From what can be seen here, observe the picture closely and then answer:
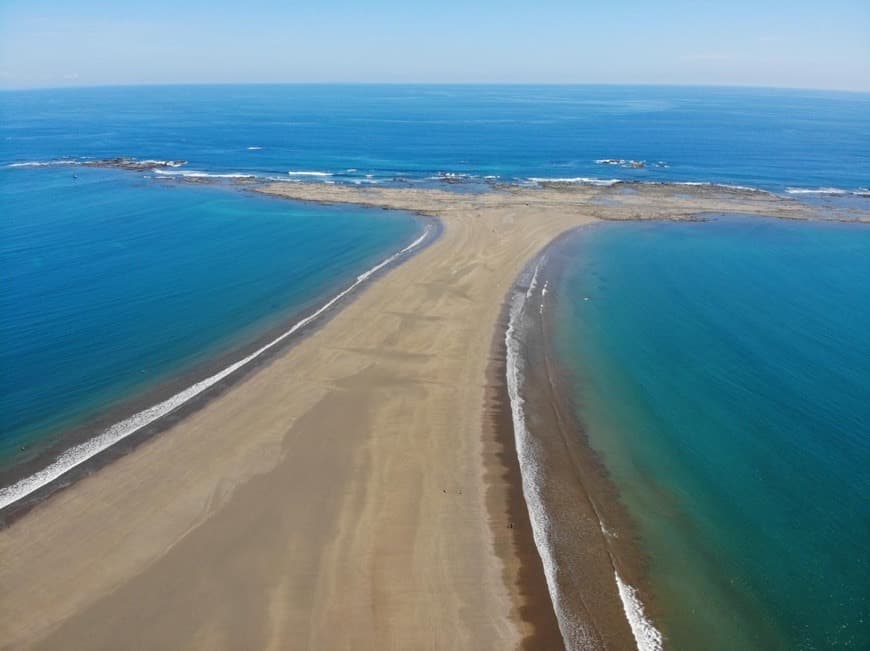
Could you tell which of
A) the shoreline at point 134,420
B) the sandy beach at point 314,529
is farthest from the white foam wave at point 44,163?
the sandy beach at point 314,529

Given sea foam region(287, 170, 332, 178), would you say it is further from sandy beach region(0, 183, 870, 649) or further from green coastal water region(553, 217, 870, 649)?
sandy beach region(0, 183, 870, 649)

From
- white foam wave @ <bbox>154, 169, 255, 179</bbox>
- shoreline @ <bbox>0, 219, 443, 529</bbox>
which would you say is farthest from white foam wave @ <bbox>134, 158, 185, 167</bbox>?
shoreline @ <bbox>0, 219, 443, 529</bbox>

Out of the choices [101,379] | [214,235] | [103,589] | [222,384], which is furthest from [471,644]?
[214,235]

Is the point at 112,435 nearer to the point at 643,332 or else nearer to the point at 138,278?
the point at 138,278

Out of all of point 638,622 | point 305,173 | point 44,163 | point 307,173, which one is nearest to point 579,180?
point 307,173

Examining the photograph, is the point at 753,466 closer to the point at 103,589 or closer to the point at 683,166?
the point at 103,589
